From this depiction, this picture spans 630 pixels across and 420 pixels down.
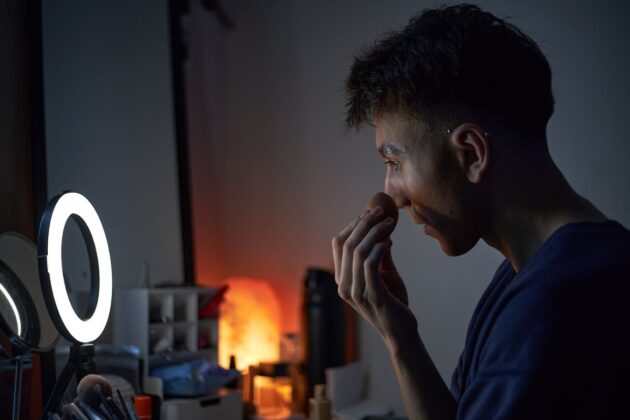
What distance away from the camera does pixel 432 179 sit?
83cm

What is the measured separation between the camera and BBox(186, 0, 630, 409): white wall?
4.70 feet

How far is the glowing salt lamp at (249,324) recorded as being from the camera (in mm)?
1938

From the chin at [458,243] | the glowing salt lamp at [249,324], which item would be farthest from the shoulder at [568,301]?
the glowing salt lamp at [249,324]

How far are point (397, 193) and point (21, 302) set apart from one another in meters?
0.73

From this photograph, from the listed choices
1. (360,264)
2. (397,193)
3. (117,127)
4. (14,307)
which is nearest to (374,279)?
(360,264)

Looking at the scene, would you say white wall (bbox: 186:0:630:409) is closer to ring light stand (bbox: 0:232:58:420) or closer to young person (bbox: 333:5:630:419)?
young person (bbox: 333:5:630:419)

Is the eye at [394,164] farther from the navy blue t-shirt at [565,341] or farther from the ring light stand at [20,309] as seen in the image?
the ring light stand at [20,309]

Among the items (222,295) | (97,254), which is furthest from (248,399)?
(97,254)

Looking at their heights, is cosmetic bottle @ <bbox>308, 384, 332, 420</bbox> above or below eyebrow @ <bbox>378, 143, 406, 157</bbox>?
below

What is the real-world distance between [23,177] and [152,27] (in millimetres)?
707

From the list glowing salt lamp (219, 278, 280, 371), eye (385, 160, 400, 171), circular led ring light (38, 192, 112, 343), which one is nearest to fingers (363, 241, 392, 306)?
eye (385, 160, 400, 171)

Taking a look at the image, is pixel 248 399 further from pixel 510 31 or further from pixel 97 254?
pixel 510 31

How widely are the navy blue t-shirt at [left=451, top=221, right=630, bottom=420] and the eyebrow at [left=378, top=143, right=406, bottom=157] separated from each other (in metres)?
0.24

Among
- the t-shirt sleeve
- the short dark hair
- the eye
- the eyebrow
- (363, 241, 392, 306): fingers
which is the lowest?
the t-shirt sleeve
